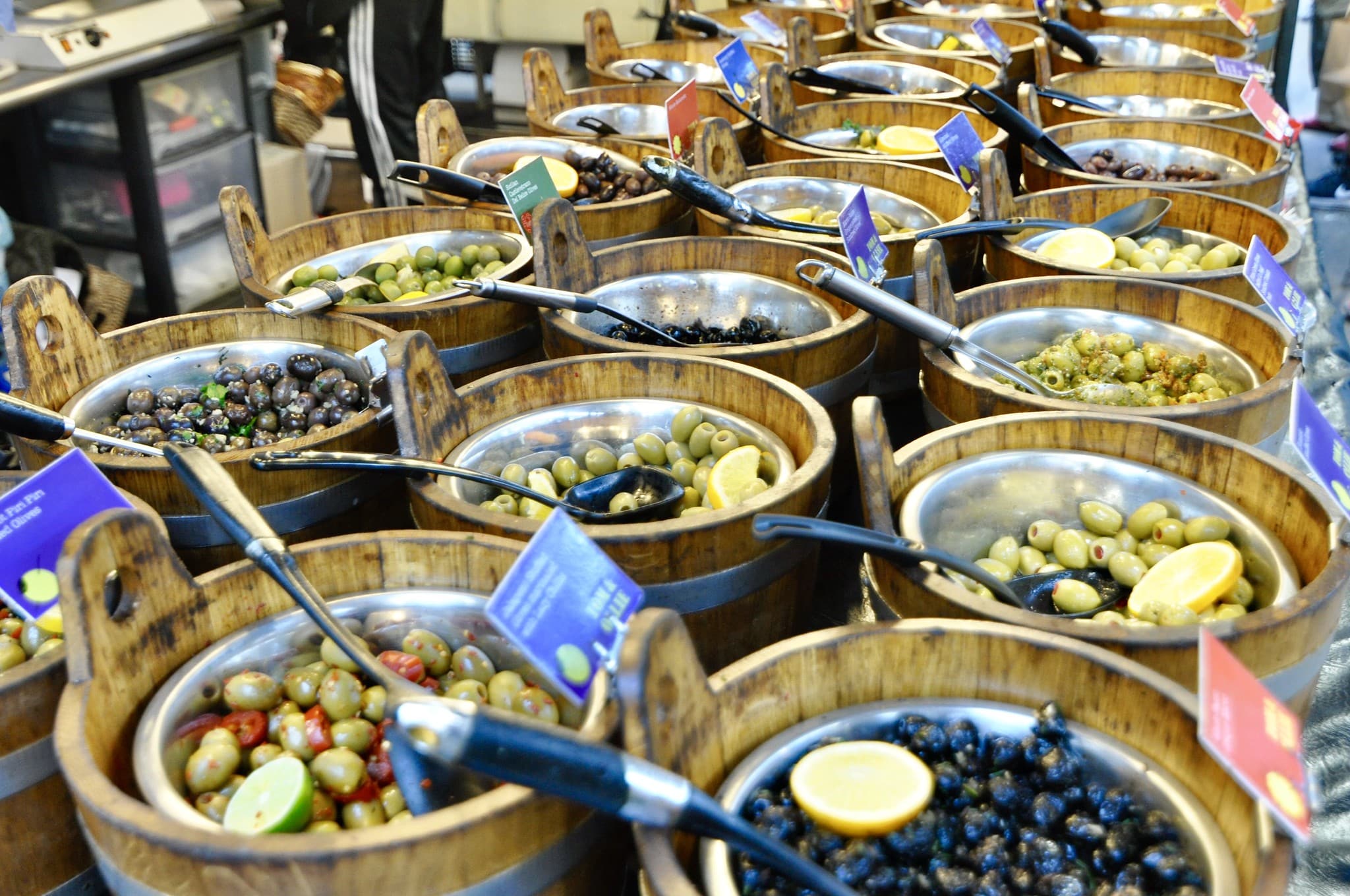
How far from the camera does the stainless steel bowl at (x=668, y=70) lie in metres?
4.25

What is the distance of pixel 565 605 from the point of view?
126cm

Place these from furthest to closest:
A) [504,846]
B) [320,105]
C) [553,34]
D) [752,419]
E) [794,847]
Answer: [553,34] < [320,105] < [752,419] < [794,847] < [504,846]

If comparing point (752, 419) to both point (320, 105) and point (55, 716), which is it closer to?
point (55, 716)

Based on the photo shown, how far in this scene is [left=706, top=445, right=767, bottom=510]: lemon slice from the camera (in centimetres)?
183

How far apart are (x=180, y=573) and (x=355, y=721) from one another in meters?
0.28

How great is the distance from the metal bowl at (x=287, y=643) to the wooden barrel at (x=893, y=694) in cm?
37

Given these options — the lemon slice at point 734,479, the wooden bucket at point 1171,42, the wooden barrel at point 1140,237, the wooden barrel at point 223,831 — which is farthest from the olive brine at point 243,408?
the wooden bucket at point 1171,42

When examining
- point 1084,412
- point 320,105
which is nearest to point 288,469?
point 1084,412

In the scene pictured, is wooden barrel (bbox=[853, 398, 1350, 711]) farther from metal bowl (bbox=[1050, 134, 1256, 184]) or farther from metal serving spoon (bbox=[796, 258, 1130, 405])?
metal bowl (bbox=[1050, 134, 1256, 184])

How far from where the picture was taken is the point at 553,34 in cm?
739

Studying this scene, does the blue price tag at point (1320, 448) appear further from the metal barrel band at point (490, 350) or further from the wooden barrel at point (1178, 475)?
the metal barrel band at point (490, 350)

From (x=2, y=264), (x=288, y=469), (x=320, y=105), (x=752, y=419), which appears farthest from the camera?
(x=320, y=105)

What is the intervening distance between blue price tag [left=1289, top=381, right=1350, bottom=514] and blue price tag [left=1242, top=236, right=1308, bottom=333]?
1.86ft

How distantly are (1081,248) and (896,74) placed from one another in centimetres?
187
